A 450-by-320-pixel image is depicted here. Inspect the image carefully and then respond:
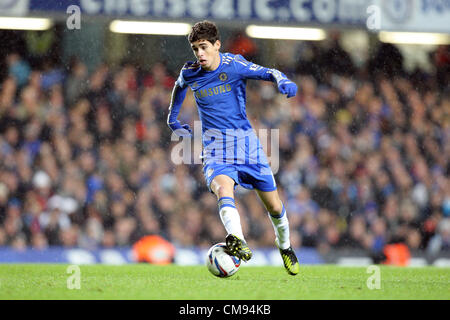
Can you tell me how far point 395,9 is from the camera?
10703 millimetres

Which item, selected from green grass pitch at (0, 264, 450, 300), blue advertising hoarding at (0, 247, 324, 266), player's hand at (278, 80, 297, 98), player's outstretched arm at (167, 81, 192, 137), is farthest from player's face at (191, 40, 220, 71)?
blue advertising hoarding at (0, 247, 324, 266)

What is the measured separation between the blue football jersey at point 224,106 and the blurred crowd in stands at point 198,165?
547cm

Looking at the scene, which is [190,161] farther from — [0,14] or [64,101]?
[0,14]

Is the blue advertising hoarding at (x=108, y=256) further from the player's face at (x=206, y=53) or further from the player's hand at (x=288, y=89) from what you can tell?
the player's hand at (x=288, y=89)

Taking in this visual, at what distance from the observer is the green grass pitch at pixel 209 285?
5340 mm

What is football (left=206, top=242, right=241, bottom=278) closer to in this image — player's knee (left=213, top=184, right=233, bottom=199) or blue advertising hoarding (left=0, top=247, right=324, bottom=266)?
player's knee (left=213, top=184, right=233, bottom=199)

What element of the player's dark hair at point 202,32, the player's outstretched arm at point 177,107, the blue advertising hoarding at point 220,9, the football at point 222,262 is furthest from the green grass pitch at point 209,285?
the blue advertising hoarding at point 220,9

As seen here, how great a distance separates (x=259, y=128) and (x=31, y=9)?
4675 mm

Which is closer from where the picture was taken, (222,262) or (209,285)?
(222,262)

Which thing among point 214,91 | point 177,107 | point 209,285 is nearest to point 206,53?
point 214,91

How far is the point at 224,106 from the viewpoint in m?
6.08

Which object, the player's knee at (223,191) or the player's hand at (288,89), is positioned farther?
the player's knee at (223,191)

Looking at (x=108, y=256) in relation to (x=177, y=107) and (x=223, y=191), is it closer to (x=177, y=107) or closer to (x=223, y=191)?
(x=177, y=107)

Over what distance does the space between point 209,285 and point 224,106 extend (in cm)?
152
